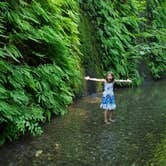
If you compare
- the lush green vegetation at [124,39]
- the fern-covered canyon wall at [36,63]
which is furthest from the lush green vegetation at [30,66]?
the lush green vegetation at [124,39]

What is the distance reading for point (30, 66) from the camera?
352 inches

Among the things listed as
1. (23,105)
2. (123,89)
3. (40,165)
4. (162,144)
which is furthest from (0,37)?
(123,89)

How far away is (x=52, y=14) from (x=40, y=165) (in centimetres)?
466

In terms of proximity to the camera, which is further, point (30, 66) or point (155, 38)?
point (155, 38)

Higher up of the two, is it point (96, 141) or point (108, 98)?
point (108, 98)

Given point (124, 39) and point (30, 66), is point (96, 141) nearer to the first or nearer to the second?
point (30, 66)

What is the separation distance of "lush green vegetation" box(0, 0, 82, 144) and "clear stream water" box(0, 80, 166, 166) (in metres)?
0.39

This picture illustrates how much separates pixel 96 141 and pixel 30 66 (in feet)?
7.54

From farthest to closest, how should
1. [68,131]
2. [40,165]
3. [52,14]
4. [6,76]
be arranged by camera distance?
[52,14] < [68,131] < [6,76] < [40,165]

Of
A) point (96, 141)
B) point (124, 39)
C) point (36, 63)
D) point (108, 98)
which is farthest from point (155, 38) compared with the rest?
point (96, 141)

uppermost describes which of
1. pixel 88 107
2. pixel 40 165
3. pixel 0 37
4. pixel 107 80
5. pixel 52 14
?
pixel 52 14

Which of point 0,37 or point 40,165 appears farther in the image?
point 0,37

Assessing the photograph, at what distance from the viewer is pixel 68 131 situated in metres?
8.91

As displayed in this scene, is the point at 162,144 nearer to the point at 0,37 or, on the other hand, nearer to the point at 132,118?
the point at 132,118
